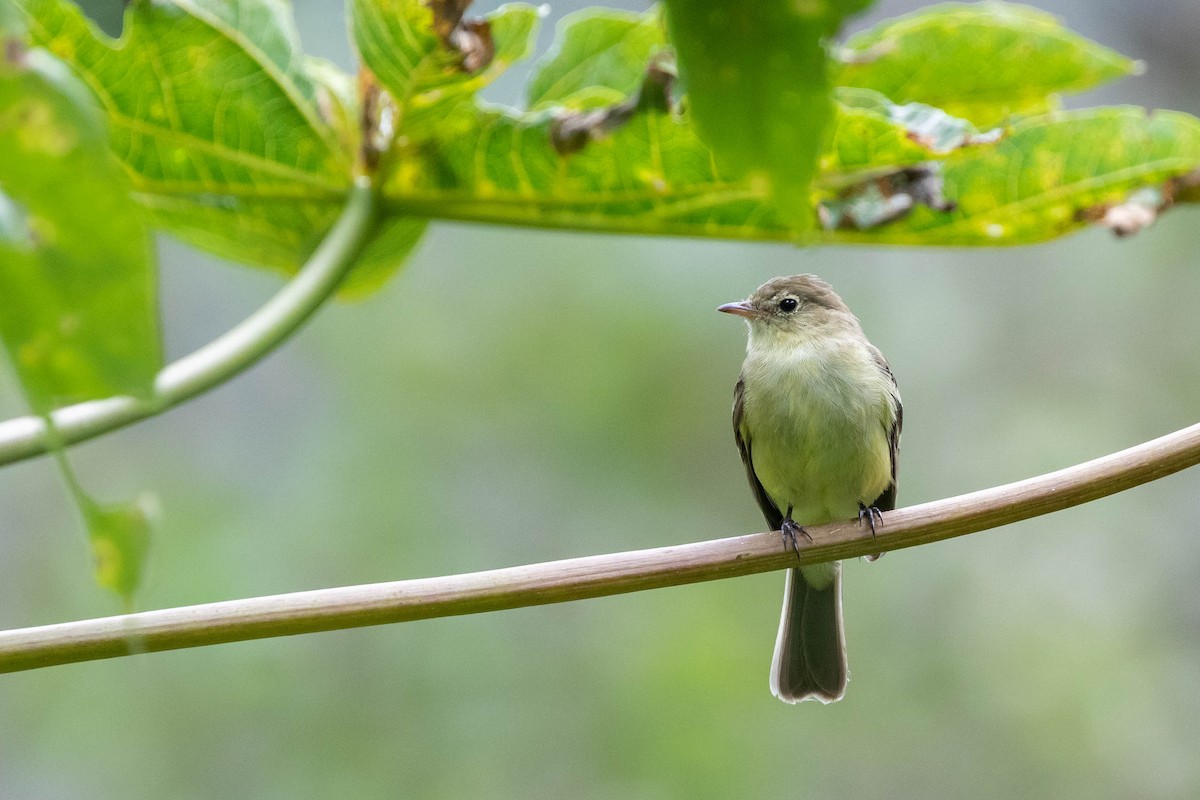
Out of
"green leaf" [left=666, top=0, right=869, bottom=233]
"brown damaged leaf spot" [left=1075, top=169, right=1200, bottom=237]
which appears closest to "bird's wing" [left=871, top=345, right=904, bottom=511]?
"brown damaged leaf spot" [left=1075, top=169, right=1200, bottom=237]

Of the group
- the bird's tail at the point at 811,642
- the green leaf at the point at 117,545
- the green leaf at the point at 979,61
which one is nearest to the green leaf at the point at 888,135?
the green leaf at the point at 979,61

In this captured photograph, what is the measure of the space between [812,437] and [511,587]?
2.59 metres

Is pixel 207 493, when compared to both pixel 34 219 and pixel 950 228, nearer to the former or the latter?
pixel 950 228

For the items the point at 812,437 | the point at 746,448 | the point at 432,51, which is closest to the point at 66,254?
the point at 432,51

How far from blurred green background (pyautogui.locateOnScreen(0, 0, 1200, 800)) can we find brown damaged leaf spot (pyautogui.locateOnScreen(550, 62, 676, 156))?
5.26m

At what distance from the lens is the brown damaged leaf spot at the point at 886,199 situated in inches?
84.7

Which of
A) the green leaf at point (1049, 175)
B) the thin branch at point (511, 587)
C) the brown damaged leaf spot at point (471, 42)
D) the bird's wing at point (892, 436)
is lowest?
the bird's wing at point (892, 436)

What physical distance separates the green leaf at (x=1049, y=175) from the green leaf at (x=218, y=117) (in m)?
0.95

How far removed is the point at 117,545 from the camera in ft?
2.34

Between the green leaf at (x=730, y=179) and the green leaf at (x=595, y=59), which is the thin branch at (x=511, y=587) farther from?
the green leaf at (x=595, y=59)

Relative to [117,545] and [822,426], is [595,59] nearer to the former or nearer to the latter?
[117,545]

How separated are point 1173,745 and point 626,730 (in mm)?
3204

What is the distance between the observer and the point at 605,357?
7898 mm

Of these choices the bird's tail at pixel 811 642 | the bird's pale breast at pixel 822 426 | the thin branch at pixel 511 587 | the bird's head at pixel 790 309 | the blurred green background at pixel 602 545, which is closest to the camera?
the thin branch at pixel 511 587
